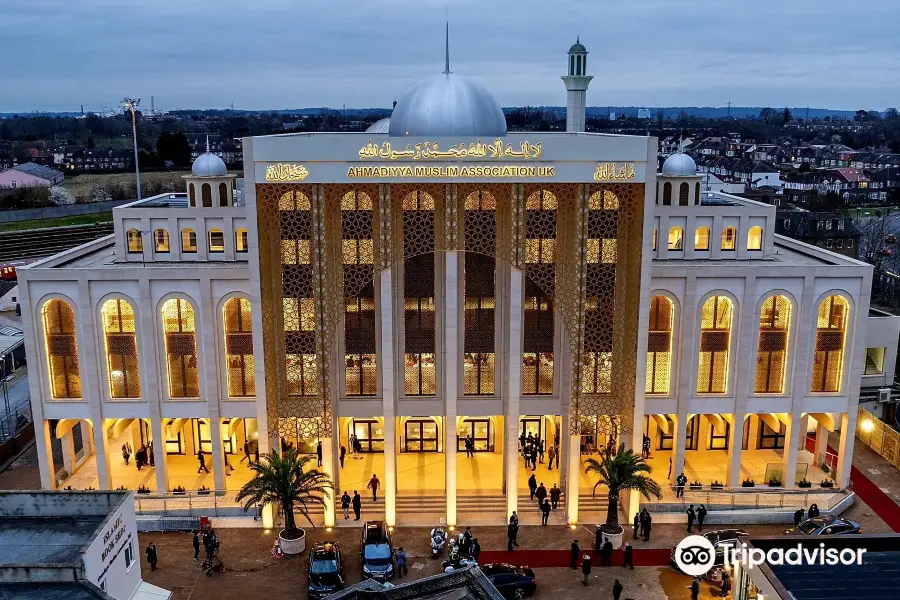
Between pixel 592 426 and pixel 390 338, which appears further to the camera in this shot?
pixel 592 426

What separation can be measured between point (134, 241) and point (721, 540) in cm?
2670

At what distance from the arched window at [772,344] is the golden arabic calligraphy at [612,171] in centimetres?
817

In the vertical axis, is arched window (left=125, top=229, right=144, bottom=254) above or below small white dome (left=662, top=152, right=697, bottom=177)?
below

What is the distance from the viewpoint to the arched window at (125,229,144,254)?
110 feet

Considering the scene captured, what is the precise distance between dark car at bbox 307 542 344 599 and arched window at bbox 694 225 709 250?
64.7ft

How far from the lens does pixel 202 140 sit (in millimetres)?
178750

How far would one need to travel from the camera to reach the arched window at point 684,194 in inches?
1388

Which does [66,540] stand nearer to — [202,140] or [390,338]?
[390,338]

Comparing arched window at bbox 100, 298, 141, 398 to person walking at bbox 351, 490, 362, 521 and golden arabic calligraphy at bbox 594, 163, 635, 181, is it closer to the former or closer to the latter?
person walking at bbox 351, 490, 362, 521

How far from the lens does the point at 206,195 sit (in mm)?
34812

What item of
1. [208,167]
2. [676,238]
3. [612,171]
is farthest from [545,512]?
[208,167]

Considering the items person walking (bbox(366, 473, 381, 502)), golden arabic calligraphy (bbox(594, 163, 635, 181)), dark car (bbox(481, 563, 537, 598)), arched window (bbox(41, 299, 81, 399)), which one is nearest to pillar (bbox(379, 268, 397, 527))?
person walking (bbox(366, 473, 381, 502))

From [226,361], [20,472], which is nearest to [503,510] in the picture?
[226,361]

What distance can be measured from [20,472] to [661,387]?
2870 cm
